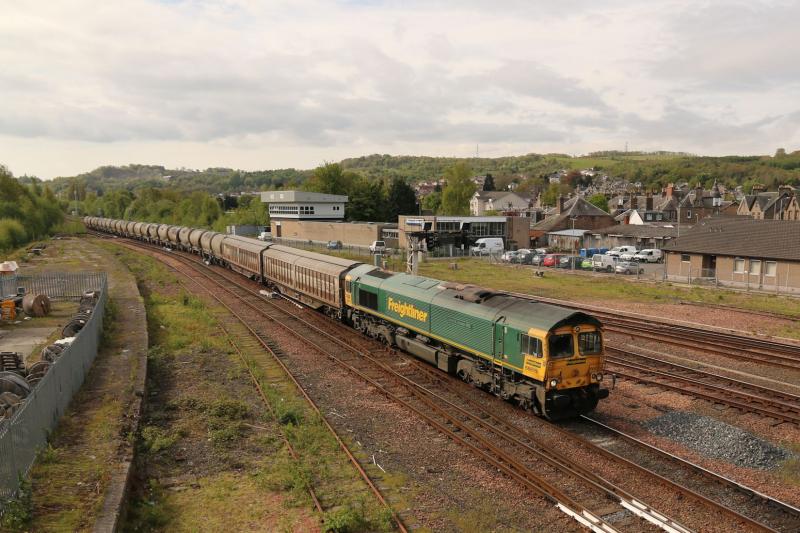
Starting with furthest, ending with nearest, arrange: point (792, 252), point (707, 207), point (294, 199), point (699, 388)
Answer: point (707, 207) < point (294, 199) < point (792, 252) < point (699, 388)

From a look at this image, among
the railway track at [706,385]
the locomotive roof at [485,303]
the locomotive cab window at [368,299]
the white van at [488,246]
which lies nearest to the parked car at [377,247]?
the white van at [488,246]

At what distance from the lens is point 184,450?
1484cm

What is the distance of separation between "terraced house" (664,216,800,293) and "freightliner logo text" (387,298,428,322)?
33.5m

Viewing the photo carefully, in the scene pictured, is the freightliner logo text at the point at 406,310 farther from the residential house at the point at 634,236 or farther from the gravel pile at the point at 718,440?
the residential house at the point at 634,236

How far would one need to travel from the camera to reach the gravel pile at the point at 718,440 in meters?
14.5

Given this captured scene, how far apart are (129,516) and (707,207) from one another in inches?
→ 4402

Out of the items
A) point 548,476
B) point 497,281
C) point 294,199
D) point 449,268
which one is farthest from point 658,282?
point 294,199

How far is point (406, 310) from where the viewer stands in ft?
75.5

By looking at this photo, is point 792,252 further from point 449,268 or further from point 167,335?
point 167,335

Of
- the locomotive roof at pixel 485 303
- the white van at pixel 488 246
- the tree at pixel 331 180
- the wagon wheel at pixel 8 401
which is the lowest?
the white van at pixel 488 246

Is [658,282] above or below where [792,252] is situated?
below

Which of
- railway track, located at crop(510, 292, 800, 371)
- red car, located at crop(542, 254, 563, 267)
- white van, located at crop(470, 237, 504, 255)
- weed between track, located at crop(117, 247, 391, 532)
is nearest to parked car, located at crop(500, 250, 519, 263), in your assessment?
red car, located at crop(542, 254, 563, 267)

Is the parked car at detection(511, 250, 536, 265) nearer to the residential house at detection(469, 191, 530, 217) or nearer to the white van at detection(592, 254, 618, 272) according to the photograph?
the white van at detection(592, 254, 618, 272)

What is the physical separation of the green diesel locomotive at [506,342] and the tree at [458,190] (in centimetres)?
9263
